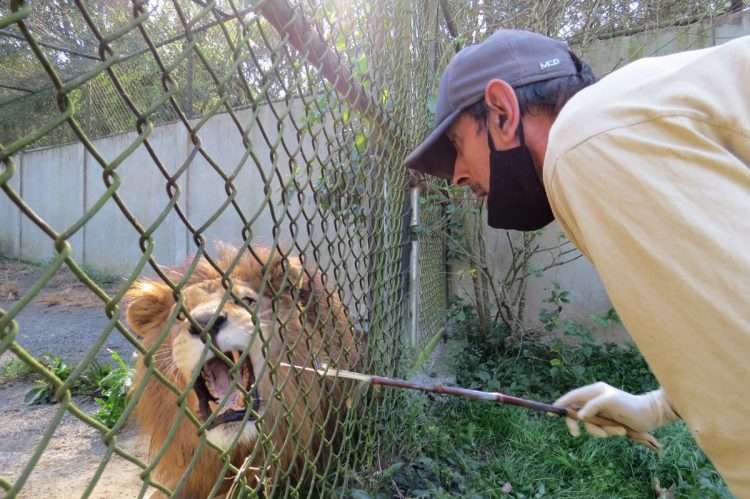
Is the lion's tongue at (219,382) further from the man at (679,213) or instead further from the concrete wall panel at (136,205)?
the concrete wall panel at (136,205)

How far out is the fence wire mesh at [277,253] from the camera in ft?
2.35

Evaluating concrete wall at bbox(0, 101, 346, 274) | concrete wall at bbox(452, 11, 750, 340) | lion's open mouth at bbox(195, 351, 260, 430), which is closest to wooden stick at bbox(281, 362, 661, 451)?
lion's open mouth at bbox(195, 351, 260, 430)

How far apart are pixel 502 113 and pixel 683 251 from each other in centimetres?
66

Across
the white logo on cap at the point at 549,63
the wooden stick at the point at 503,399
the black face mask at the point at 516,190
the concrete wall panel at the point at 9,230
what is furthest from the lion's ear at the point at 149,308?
the concrete wall panel at the point at 9,230

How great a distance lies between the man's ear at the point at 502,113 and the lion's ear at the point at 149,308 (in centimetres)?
173

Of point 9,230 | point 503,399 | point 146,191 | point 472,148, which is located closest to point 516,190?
point 472,148

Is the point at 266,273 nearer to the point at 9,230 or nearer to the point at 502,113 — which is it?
the point at 502,113

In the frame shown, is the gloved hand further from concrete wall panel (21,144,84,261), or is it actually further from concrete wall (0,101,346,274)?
concrete wall panel (21,144,84,261)

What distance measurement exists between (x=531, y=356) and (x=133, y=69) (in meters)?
6.41

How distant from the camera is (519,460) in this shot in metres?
2.80

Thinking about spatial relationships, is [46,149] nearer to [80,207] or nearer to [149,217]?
[80,207]

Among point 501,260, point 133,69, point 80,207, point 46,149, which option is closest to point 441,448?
point 501,260

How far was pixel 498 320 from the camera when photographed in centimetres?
478

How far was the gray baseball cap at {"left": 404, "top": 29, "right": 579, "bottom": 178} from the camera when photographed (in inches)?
54.1
